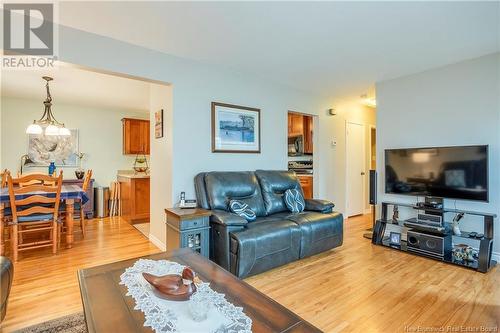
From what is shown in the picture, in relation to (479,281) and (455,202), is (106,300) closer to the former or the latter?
(479,281)

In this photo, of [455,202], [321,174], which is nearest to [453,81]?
[455,202]

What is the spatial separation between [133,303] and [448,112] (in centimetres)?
406

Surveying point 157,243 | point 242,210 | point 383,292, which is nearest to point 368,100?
point 242,210

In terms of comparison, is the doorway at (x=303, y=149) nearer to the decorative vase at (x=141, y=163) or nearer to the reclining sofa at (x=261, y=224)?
the reclining sofa at (x=261, y=224)

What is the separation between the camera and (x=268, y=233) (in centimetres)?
246

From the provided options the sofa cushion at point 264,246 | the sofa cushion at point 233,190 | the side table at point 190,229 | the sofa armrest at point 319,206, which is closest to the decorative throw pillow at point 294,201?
the sofa armrest at point 319,206

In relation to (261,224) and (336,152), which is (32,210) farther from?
(336,152)

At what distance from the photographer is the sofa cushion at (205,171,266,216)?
285 cm

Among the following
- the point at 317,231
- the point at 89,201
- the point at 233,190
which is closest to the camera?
the point at 317,231

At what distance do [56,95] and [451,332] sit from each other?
615 cm

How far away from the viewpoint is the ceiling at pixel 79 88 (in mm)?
3520

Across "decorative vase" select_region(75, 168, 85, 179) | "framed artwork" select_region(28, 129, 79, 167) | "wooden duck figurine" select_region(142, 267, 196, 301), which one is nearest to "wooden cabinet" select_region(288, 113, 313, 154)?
"wooden duck figurine" select_region(142, 267, 196, 301)

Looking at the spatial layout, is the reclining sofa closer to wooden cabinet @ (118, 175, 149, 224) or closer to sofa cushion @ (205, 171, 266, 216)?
sofa cushion @ (205, 171, 266, 216)

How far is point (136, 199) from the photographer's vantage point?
4656 millimetres
